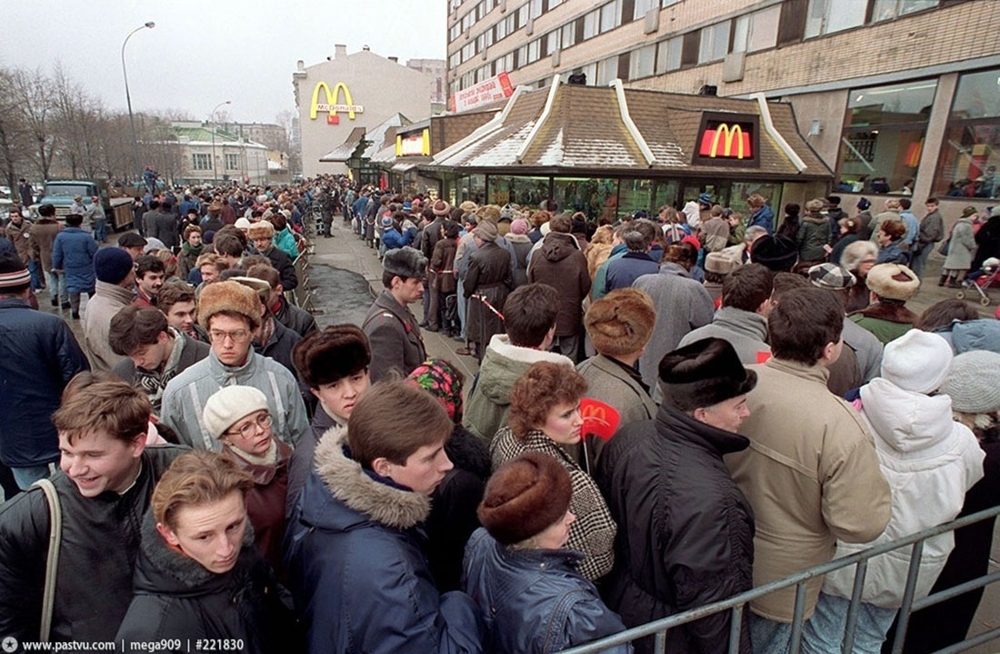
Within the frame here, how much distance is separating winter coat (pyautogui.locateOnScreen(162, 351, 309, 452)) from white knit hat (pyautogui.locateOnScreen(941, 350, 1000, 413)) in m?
3.05

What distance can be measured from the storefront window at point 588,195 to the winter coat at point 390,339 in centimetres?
1051

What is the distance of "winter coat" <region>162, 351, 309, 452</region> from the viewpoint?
2787 millimetres

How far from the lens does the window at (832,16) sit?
1608 centimetres

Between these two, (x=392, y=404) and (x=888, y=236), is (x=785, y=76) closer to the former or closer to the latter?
(x=888, y=236)

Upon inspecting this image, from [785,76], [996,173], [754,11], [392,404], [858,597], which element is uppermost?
[754,11]

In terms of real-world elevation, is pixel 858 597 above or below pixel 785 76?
below

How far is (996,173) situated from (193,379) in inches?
671

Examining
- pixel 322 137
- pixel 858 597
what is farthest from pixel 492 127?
pixel 322 137

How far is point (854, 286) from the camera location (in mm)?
4410

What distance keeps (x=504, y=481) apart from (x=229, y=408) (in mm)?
1299

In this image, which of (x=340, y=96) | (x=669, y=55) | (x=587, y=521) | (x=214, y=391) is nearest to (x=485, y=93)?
(x=669, y=55)

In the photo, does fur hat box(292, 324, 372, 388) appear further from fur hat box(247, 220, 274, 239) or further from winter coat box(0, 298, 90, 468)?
fur hat box(247, 220, 274, 239)

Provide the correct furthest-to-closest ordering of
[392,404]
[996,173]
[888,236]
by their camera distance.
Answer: [996,173] < [888,236] < [392,404]

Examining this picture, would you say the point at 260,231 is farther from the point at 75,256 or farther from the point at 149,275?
the point at 75,256
